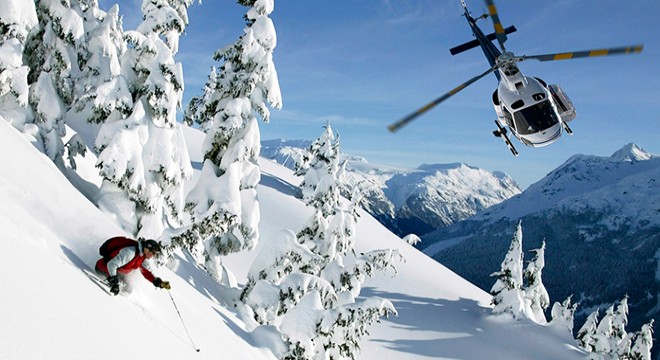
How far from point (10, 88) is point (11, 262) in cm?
1106

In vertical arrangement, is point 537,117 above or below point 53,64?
below

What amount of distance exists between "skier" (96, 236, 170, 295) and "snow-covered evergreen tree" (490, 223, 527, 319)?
37.5 metres

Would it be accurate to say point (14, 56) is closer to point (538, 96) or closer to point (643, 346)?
point (538, 96)

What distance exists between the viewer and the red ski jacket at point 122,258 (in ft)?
29.1

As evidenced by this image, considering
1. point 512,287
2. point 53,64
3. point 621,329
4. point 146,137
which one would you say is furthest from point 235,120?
point 621,329

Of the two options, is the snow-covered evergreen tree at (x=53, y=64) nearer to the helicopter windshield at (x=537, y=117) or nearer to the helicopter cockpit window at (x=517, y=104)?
the helicopter cockpit window at (x=517, y=104)

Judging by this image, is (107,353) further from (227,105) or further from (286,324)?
(227,105)

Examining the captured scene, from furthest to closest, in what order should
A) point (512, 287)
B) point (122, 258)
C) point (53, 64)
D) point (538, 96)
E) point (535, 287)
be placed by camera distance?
point (535, 287)
point (512, 287)
point (53, 64)
point (538, 96)
point (122, 258)

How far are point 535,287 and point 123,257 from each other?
44.7m

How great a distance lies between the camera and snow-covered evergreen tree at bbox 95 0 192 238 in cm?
1568

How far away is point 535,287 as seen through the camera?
4619 centimetres

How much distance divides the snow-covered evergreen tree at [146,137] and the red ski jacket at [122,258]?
22.5 feet

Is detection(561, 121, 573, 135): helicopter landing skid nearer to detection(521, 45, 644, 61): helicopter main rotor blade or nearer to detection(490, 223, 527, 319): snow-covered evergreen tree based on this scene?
detection(521, 45, 644, 61): helicopter main rotor blade

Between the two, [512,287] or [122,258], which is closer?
A: [122,258]
